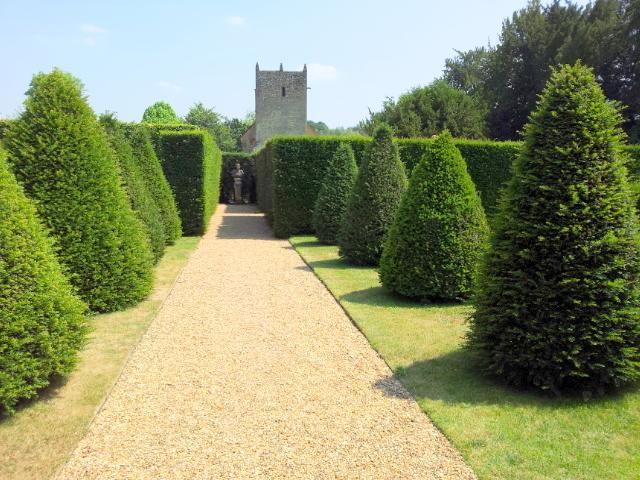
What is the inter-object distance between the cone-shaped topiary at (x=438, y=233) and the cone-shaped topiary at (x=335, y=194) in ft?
20.5

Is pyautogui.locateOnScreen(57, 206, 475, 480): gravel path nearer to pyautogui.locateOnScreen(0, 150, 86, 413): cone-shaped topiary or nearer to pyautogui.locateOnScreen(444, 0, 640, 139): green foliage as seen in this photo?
pyautogui.locateOnScreen(0, 150, 86, 413): cone-shaped topiary

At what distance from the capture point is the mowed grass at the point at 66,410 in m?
3.55

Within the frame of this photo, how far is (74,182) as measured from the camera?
6715 millimetres

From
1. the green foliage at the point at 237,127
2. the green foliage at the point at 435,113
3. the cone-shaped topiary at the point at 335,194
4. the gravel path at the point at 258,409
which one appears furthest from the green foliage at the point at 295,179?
the green foliage at the point at 237,127

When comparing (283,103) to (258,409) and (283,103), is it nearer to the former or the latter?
(283,103)

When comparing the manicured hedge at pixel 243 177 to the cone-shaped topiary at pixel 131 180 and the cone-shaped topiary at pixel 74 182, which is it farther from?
the cone-shaped topiary at pixel 74 182

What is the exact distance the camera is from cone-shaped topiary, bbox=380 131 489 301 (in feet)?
25.4

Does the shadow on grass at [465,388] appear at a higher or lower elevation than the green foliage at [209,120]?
lower

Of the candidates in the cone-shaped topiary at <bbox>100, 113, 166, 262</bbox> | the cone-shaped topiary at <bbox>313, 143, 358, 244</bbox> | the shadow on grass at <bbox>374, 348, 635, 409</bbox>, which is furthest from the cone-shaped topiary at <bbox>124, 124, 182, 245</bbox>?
the shadow on grass at <bbox>374, 348, 635, 409</bbox>

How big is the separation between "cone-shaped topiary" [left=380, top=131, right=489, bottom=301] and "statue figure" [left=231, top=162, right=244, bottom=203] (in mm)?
24159

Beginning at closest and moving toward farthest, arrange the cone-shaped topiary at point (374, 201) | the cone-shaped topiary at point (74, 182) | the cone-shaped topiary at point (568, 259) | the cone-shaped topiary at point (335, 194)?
the cone-shaped topiary at point (568, 259) < the cone-shaped topiary at point (74, 182) < the cone-shaped topiary at point (374, 201) < the cone-shaped topiary at point (335, 194)

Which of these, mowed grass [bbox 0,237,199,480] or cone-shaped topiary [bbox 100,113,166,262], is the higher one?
cone-shaped topiary [bbox 100,113,166,262]

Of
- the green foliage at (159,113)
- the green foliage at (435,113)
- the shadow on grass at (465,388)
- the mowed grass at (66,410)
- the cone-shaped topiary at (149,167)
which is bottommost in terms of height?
the mowed grass at (66,410)

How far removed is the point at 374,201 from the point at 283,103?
43779mm
